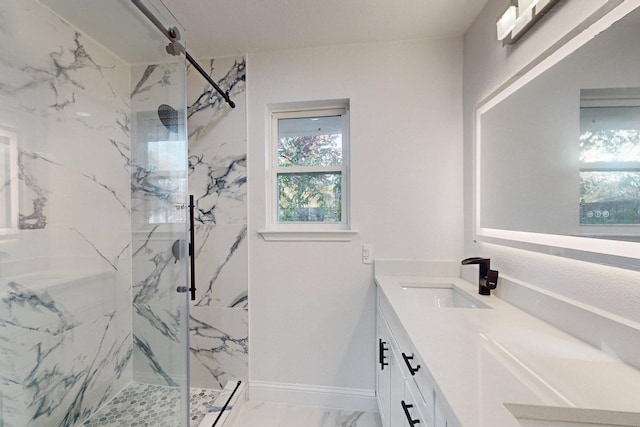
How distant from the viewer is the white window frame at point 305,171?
1802 mm

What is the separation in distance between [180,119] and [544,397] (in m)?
1.93

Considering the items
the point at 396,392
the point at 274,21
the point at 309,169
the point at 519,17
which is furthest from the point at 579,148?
the point at 274,21

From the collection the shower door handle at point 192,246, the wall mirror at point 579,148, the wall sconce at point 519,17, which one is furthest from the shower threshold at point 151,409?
the wall sconce at point 519,17

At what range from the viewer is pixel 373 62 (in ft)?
5.70

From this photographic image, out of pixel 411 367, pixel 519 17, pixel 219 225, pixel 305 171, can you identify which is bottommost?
pixel 411 367

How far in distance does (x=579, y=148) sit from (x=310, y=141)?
4.84 feet

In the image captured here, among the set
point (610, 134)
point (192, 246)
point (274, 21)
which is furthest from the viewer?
point (192, 246)

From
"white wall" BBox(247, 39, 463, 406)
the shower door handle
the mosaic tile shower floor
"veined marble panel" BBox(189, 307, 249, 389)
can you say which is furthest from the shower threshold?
the shower door handle

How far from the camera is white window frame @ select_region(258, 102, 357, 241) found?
180 centimetres

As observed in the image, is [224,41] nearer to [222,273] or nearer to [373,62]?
[373,62]

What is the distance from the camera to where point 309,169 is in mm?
1917

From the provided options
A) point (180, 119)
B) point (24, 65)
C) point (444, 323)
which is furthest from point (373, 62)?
point (24, 65)

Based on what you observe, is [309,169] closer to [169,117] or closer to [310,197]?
[310,197]

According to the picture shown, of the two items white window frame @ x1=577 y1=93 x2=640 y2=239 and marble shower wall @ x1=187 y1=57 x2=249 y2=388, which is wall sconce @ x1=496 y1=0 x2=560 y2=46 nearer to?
white window frame @ x1=577 y1=93 x2=640 y2=239
